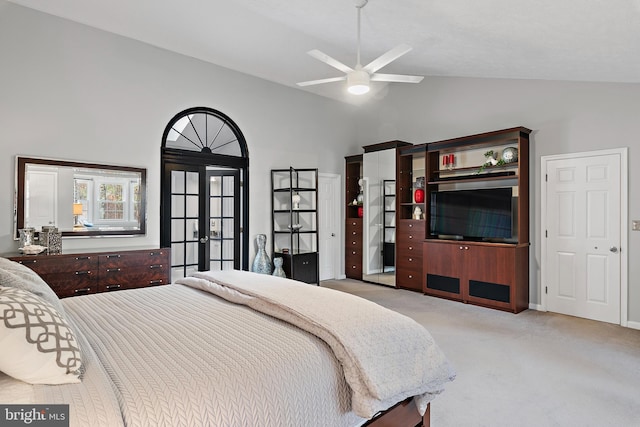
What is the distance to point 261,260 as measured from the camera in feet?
18.4

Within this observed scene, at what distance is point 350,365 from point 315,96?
5.68 meters

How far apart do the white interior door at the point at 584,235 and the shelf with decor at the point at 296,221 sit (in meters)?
3.25

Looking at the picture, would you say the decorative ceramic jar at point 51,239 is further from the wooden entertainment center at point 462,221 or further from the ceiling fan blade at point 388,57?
the wooden entertainment center at point 462,221

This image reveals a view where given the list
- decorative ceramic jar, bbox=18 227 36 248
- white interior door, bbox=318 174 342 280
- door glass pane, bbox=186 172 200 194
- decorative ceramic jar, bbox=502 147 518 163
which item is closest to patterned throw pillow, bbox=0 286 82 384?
decorative ceramic jar, bbox=18 227 36 248

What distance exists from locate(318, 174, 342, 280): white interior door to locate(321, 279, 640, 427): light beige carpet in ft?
7.30

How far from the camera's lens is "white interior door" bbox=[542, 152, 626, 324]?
4.19 metres

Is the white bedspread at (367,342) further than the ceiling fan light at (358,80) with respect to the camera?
No

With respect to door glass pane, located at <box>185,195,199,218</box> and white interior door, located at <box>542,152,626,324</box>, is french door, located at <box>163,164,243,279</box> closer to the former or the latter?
door glass pane, located at <box>185,195,199,218</box>

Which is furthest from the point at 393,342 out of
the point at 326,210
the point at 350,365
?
the point at 326,210

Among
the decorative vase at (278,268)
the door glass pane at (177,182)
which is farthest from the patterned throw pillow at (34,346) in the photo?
the decorative vase at (278,268)

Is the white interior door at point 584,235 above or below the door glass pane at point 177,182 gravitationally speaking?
below

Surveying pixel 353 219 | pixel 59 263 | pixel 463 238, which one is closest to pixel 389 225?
pixel 353 219

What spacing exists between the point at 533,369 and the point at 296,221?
4043 mm

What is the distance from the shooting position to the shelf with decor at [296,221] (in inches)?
229
